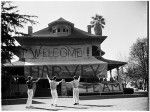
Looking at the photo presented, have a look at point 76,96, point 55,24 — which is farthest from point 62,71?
point 76,96

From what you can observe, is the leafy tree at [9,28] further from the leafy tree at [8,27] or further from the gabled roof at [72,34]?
the gabled roof at [72,34]

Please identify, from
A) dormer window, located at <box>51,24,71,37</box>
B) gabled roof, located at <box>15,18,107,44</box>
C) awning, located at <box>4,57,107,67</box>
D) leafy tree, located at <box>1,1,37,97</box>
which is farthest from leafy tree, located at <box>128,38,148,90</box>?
leafy tree, located at <box>1,1,37,97</box>

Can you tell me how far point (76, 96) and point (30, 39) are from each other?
61.7 feet

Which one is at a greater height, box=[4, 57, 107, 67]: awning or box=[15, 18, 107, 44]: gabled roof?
box=[15, 18, 107, 44]: gabled roof

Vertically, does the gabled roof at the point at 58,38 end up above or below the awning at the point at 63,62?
above

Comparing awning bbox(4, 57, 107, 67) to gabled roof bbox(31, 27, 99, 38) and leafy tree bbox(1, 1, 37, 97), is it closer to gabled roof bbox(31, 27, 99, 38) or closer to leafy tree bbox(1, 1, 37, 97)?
gabled roof bbox(31, 27, 99, 38)

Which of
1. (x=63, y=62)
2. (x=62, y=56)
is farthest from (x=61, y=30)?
(x=63, y=62)

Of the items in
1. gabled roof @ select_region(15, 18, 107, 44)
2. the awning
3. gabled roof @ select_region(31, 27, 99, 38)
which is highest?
gabled roof @ select_region(31, 27, 99, 38)

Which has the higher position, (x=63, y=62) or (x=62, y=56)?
(x=62, y=56)

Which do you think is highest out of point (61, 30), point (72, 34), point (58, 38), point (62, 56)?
point (61, 30)

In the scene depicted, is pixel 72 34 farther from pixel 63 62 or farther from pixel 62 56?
pixel 63 62

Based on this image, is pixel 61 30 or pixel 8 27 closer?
pixel 8 27

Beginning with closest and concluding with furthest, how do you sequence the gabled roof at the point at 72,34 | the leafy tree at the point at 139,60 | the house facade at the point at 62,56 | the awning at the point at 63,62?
the awning at the point at 63,62
the house facade at the point at 62,56
the gabled roof at the point at 72,34
the leafy tree at the point at 139,60

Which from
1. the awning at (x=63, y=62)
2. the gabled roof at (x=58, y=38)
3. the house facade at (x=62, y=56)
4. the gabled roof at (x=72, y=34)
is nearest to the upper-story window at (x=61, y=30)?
the house facade at (x=62, y=56)
